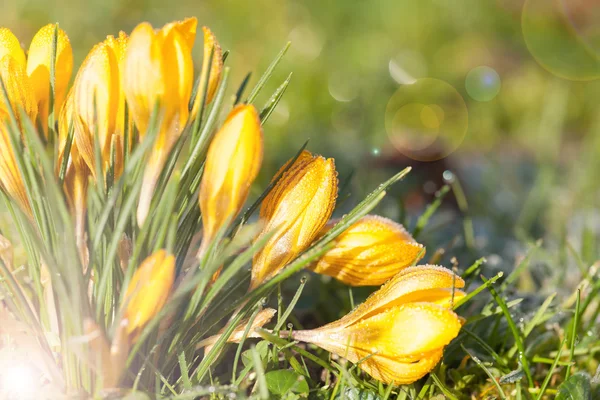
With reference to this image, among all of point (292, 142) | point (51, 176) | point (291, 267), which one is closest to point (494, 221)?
point (292, 142)

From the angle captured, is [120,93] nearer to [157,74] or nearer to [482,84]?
[157,74]

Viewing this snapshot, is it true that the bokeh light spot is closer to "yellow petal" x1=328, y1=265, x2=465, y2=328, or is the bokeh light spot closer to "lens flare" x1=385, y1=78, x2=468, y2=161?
"lens flare" x1=385, y1=78, x2=468, y2=161

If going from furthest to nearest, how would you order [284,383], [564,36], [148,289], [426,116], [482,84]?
[564,36], [482,84], [426,116], [284,383], [148,289]

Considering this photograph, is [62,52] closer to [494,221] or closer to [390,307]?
[390,307]

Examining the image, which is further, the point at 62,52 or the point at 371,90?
the point at 371,90

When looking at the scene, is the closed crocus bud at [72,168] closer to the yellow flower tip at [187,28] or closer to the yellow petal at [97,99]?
the yellow petal at [97,99]

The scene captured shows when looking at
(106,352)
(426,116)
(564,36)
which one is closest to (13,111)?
(106,352)

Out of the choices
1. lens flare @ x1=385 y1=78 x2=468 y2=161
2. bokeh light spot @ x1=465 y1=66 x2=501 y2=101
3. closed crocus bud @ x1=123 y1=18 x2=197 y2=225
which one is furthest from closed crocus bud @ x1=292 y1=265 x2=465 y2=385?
bokeh light spot @ x1=465 y1=66 x2=501 y2=101
